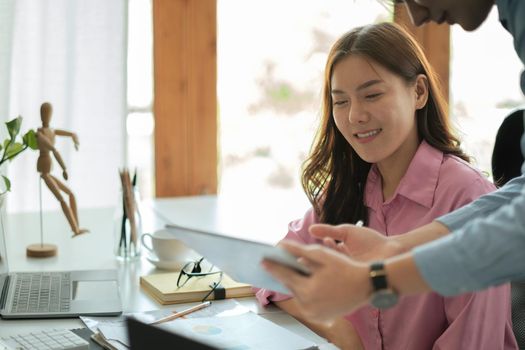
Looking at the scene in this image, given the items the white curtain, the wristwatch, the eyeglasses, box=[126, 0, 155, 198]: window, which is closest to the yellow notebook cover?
the eyeglasses

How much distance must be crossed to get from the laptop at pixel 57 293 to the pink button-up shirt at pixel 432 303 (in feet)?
1.17

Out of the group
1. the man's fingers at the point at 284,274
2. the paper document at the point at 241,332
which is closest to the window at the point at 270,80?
the paper document at the point at 241,332

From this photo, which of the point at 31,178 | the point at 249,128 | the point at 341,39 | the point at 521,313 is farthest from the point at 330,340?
the point at 249,128

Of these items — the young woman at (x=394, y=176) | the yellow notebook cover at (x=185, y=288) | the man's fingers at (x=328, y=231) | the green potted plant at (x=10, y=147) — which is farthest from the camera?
the green potted plant at (x=10, y=147)

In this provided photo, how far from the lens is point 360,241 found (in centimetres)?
134

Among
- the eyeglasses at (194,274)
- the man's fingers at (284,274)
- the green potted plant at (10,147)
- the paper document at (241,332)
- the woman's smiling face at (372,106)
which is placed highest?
the woman's smiling face at (372,106)

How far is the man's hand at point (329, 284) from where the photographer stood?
102cm

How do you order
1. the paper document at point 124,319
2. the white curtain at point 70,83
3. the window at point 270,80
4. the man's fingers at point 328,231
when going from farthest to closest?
the window at point 270,80 → the white curtain at point 70,83 → the paper document at point 124,319 → the man's fingers at point 328,231

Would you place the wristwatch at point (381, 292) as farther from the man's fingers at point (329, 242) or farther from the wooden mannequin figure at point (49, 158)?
the wooden mannequin figure at point (49, 158)

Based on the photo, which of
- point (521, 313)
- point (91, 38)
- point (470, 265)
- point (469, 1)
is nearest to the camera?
point (470, 265)

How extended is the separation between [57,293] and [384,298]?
98 cm

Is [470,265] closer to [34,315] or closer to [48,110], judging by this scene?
[34,315]

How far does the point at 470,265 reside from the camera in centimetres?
99

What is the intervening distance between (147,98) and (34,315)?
206 centimetres
